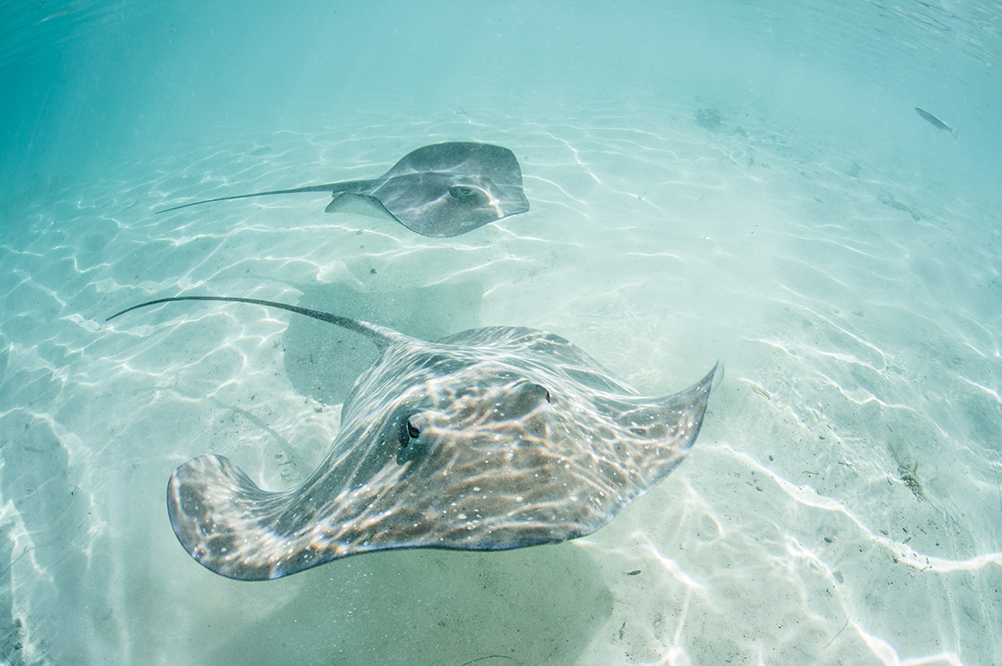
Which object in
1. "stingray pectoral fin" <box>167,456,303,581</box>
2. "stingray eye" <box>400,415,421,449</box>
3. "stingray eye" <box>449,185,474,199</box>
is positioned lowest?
"stingray pectoral fin" <box>167,456,303,581</box>

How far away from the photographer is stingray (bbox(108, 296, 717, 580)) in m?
1.77

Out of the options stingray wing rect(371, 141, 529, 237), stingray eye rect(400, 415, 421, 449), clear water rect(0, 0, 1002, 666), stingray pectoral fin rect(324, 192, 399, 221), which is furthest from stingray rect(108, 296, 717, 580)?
stingray pectoral fin rect(324, 192, 399, 221)

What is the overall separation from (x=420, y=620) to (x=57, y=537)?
4302 mm

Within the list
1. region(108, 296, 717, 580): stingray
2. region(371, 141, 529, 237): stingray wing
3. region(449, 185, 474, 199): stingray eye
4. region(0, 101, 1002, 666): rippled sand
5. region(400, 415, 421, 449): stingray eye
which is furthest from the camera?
region(449, 185, 474, 199): stingray eye

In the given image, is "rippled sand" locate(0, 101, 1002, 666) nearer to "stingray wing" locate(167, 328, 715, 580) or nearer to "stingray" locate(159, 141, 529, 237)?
"stingray wing" locate(167, 328, 715, 580)

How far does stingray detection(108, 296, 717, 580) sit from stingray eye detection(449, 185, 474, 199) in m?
3.17

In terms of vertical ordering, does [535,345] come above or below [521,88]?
above

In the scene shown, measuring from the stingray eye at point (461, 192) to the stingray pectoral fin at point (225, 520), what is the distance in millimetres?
4090

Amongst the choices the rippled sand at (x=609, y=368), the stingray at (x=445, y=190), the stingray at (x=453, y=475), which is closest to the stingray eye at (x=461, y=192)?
the stingray at (x=445, y=190)

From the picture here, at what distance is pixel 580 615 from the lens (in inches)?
121

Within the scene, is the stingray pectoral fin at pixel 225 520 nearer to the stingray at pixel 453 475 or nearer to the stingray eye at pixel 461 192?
the stingray at pixel 453 475

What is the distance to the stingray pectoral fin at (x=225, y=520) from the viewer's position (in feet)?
6.48

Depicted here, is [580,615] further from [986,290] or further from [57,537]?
[986,290]

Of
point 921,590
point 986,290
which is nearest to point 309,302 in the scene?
point 921,590
